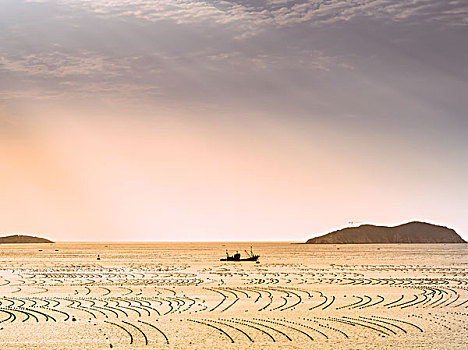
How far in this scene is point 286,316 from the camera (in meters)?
41.3

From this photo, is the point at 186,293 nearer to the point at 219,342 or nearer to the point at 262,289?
the point at 262,289

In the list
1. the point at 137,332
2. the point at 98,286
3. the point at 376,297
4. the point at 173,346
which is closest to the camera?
the point at 173,346

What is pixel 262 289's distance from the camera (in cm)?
6059

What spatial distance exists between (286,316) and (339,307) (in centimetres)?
605

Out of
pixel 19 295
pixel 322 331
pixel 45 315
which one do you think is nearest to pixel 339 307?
pixel 322 331

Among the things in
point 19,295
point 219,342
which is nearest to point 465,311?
point 219,342

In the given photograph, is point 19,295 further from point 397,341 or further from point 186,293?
point 397,341

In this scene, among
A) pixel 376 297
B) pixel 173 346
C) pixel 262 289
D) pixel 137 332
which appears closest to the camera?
pixel 173 346

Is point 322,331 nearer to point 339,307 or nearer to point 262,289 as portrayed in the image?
point 339,307

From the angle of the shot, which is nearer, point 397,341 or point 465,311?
point 397,341

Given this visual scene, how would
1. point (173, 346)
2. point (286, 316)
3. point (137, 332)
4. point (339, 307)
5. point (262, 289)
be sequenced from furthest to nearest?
point (262, 289) < point (339, 307) < point (286, 316) < point (137, 332) < point (173, 346)

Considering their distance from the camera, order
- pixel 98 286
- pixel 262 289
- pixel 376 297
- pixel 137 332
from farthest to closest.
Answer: pixel 98 286 → pixel 262 289 → pixel 376 297 → pixel 137 332

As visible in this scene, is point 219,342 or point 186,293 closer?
point 219,342

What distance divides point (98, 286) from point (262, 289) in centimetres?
1676
